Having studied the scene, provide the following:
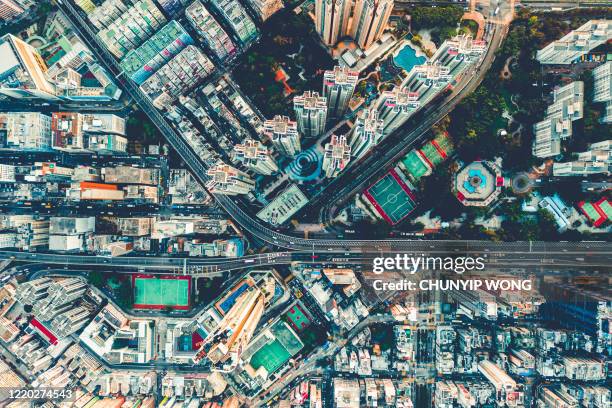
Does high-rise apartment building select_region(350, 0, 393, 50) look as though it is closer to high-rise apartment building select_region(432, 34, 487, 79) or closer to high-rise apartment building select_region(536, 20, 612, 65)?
high-rise apartment building select_region(432, 34, 487, 79)

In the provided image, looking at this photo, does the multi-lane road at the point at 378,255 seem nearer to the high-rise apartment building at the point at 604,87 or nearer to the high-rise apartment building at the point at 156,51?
the high-rise apartment building at the point at 604,87

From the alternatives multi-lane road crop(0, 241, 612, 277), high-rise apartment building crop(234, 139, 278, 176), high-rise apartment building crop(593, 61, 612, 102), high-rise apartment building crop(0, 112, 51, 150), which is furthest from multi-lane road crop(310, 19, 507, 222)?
high-rise apartment building crop(0, 112, 51, 150)

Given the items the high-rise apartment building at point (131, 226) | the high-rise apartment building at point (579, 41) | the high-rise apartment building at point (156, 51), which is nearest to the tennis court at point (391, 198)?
the high-rise apartment building at point (579, 41)

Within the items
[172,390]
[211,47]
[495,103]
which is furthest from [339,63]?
[172,390]

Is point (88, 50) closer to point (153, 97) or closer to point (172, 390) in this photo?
point (153, 97)

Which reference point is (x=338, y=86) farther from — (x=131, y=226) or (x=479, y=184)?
(x=131, y=226)

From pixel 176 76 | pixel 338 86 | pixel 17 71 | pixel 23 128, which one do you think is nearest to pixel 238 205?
pixel 176 76
